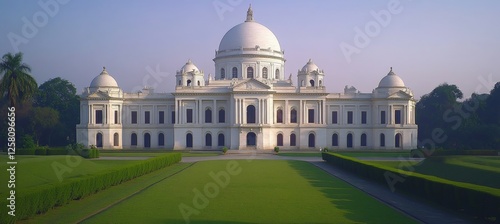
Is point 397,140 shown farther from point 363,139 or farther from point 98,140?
point 98,140

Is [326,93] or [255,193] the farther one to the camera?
[326,93]

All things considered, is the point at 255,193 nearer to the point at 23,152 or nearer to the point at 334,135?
the point at 23,152

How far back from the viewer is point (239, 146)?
69.6 m

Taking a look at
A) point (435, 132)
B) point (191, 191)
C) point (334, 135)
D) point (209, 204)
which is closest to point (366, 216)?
point (209, 204)

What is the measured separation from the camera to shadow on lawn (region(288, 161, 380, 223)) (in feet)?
58.9

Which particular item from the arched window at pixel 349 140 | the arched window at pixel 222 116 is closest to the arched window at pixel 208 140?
the arched window at pixel 222 116

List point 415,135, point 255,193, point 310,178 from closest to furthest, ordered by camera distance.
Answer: point 255,193 → point 310,178 → point 415,135

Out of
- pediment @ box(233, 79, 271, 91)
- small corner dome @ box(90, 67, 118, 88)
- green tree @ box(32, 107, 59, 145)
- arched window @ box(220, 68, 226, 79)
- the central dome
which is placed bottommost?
green tree @ box(32, 107, 59, 145)

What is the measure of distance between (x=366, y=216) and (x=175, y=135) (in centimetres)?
5614

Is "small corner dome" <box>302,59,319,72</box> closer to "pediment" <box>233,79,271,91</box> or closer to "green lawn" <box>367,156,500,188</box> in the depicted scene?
"pediment" <box>233,79,271,91</box>

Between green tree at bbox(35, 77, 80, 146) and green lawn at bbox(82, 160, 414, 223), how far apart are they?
203 ft

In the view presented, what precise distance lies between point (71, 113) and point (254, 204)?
2924 inches

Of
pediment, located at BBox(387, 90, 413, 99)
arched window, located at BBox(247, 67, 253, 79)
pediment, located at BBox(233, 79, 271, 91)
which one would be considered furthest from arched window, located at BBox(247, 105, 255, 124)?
pediment, located at BBox(387, 90, 413, 99)

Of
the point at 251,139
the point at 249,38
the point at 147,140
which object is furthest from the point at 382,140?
the point at 147,140
